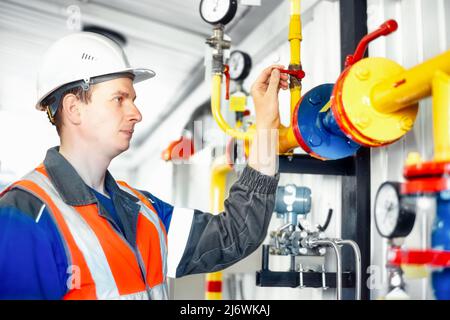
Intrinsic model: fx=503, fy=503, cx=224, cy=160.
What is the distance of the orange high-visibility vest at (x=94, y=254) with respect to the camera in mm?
796

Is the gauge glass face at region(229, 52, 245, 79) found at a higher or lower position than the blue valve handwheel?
higher

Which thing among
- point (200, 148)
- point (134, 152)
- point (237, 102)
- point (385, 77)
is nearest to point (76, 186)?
point (134, 152)

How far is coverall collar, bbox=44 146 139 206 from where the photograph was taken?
846 mm

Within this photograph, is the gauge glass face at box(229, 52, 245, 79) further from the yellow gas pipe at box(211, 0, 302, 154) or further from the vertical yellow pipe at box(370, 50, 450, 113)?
the vertical yellow pipe at box(370, 50, 450, 113)

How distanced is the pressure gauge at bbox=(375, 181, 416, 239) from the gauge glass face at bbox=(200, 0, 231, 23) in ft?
1.87

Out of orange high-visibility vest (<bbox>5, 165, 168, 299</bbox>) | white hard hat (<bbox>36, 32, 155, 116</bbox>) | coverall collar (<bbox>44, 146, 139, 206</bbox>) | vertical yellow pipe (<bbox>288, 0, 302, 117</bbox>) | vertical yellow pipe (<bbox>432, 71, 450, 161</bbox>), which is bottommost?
orange high-visibility vest (<bbox>5, 165, 168, 299</bbox>)

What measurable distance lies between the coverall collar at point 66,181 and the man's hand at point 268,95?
14.1 inches

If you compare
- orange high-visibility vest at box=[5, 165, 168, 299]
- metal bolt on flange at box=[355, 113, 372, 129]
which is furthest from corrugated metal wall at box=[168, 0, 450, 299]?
orange high-visibility vest at box=[5, 165, 168, 299]

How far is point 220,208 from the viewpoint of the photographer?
1.11 m

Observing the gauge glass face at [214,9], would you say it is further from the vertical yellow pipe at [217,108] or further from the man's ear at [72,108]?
the man's ear at [72,108]

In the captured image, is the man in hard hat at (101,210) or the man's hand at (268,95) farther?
the man's hand at (268,95)

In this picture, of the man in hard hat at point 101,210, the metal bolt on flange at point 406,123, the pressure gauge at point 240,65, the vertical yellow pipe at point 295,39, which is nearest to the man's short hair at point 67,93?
the man in hard hat at point 101,210

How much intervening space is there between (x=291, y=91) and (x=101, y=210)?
0.46 metres
